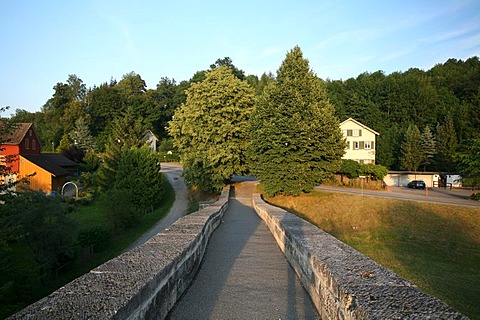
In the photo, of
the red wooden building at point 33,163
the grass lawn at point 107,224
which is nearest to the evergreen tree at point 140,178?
the grass lawn at point 107,224

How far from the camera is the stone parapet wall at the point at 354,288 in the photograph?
120 inches

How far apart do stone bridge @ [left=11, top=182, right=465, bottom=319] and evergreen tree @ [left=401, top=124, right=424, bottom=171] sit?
55.7 meters

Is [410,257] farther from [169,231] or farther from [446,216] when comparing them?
[169,231]

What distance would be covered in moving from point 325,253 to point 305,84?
75.2ft

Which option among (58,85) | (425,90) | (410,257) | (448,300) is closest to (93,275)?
(448,300)

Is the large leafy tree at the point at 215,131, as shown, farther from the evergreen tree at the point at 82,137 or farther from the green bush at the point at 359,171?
the evergreen tree at the point at 82,137

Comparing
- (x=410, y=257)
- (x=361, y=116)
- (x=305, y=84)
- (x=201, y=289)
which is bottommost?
(x=410, y=257)

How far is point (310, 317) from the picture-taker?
15.0 feet

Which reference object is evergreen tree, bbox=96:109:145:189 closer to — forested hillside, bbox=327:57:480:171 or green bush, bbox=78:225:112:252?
green bush, bbox=78:225:112:252

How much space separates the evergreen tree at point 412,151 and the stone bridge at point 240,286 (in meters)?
55.7

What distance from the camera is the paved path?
4703 mm

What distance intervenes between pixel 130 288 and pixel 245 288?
8.33 ft

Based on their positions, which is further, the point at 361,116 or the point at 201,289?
the point at 361,116

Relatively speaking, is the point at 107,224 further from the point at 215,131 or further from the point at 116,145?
the point at 116,145
